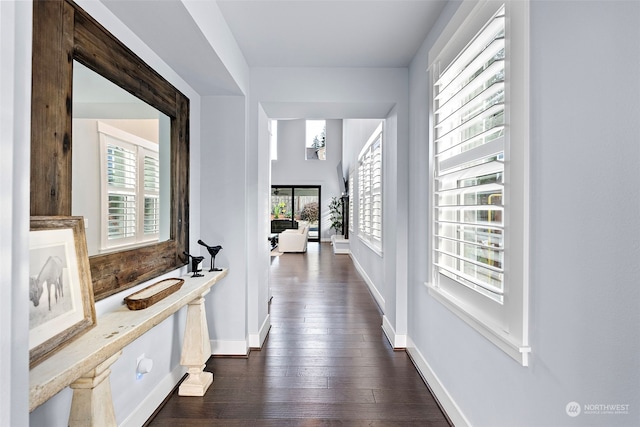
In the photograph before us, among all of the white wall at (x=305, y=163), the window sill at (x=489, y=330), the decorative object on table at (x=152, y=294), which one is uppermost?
the white wall at (x=305, y=163)

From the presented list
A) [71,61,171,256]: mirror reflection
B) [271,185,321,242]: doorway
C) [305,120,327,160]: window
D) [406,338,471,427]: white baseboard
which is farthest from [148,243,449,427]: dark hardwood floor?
[305,120,327,160]: window

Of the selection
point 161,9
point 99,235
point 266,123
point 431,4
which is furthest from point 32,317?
point 266,123

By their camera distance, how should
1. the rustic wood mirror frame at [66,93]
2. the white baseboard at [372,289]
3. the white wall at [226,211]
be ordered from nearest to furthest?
the rustic wood mirror frame at [66,93]
the white wall at [226,211]
the white baseboard at [372,289]

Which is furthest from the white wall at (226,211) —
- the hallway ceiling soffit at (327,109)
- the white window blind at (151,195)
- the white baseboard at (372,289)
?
the white baseboard at (372,289)

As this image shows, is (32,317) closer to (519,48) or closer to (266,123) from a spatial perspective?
(519,48)

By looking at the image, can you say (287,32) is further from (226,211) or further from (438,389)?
(438,389)

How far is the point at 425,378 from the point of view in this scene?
2527 millimetres

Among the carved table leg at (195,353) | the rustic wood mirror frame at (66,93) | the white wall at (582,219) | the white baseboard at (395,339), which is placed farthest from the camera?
the white baseboard at (395,339)

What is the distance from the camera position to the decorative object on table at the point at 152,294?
1.71 m

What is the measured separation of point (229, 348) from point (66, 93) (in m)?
2.29

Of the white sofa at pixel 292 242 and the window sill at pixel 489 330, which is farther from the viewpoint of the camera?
the white sofa at pixel 292 242

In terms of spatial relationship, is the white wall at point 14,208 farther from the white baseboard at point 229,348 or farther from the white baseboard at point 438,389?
the white baseboard at point 229,348

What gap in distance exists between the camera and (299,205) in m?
12.9

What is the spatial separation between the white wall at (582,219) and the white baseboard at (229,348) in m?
2.05
